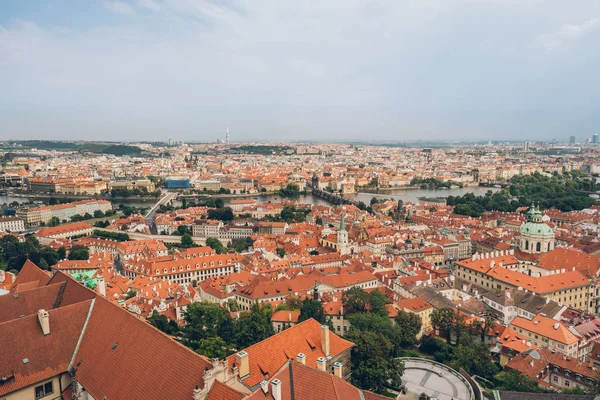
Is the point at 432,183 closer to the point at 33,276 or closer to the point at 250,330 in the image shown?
the point at 250,330

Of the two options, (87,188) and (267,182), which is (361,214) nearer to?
(267,182)

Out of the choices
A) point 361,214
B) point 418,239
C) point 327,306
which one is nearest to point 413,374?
point 327,306

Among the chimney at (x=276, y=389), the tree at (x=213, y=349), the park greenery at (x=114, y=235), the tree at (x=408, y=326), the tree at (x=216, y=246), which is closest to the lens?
the chimney at (x=276, y=389)

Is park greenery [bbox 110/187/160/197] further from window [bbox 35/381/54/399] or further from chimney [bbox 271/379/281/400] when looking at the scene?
chimney [bbox 271/379/281/400]

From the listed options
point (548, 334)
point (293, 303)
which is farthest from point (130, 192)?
point (548, 334)

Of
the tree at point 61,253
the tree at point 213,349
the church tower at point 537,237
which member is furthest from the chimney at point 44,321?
the church tower at point 537,237

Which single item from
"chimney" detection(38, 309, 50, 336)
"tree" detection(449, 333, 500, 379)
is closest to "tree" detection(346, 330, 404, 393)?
"tree" detection(449, 333, 500, 379)

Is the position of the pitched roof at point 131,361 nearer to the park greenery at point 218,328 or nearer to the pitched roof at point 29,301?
the pitched roof at point 29,301
